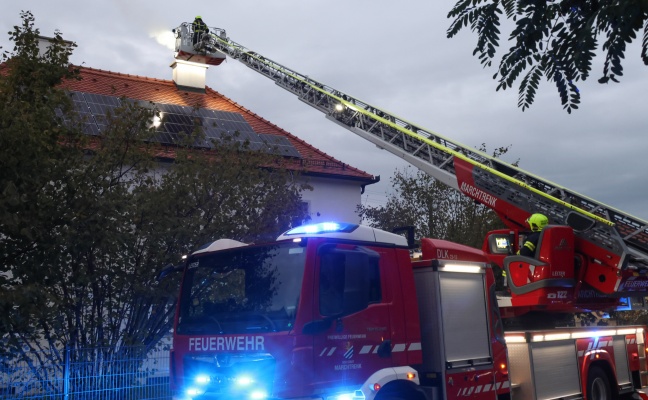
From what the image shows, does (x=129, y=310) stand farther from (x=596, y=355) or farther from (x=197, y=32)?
(x=197, y=32)

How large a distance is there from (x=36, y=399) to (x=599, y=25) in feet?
26.9

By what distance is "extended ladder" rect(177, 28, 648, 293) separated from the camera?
9.12 m

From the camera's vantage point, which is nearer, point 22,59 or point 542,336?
point 542,336

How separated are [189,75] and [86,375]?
1712 cm

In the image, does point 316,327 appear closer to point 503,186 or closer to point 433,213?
point 503,186

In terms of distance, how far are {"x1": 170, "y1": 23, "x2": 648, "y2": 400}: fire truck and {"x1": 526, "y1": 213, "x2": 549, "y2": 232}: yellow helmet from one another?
29cm

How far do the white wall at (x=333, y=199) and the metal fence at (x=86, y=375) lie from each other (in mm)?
11325

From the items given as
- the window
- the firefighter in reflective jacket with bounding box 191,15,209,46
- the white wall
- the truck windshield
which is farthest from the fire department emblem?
the firefighter in reflective jacket with bounding box 191,15,209,46

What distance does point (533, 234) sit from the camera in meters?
9.27

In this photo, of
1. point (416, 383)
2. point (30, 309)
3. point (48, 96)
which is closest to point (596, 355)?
point (416, 383)

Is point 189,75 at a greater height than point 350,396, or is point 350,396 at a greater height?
point 189,75

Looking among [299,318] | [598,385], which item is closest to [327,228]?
[299,318]

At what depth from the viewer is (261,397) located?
6.09m

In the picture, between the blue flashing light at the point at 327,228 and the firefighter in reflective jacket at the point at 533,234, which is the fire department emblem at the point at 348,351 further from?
the firefighter in reflective jacket at the point at 533,234
